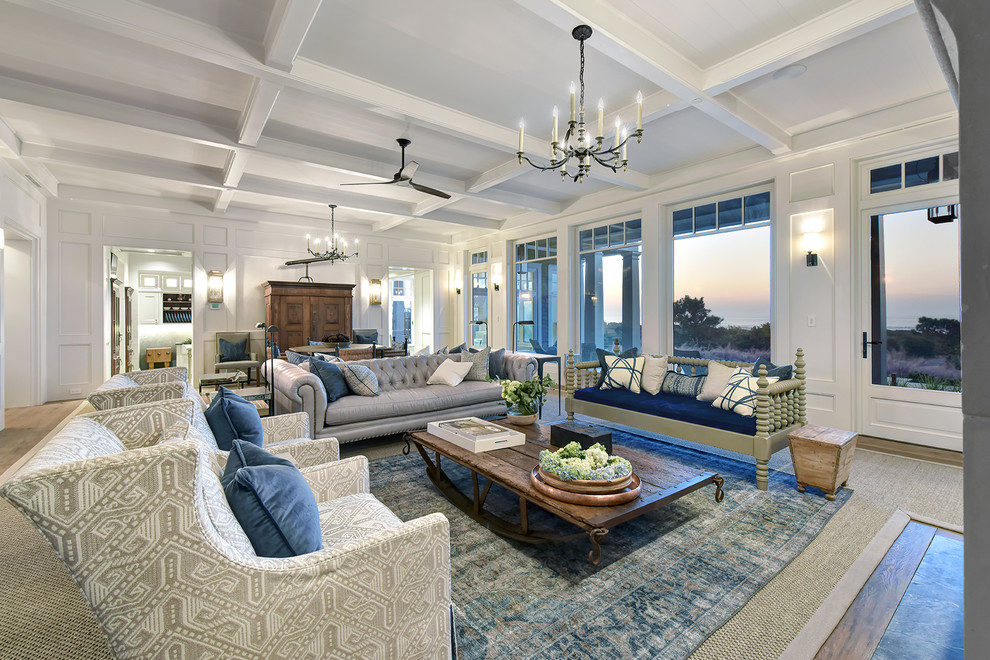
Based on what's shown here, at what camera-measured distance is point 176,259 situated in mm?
9336

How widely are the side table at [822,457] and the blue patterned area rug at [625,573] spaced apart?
3.6 inches

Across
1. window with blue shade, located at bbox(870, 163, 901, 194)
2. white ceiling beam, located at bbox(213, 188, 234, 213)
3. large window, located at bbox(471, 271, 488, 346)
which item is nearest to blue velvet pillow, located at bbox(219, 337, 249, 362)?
white ceiling beam, located at bbox(213, 188, 234, 213)

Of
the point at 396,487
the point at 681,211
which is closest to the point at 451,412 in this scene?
the point at 396,487

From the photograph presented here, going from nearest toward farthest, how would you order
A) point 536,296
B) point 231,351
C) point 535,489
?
point 535,489 → point 231,351 → point 536,296

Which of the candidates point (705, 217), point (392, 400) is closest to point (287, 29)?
point (392, 400)

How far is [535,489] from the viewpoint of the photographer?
7.45 ft

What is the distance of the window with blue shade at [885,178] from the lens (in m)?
4.08

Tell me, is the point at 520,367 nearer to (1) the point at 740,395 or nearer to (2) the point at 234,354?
(1) the point at 740,395

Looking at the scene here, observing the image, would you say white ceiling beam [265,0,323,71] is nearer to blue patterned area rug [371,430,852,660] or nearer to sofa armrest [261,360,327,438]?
sofa armrest [261,360,327,438]

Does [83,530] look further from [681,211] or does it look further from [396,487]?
[681,211]

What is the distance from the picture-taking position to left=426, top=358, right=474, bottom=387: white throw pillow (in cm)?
489

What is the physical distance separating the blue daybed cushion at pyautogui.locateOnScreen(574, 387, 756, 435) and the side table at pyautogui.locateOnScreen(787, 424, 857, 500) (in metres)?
0.29

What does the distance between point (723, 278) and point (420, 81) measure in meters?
4.01

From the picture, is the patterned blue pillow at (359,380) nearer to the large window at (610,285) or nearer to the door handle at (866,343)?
the large window at (610,285)
